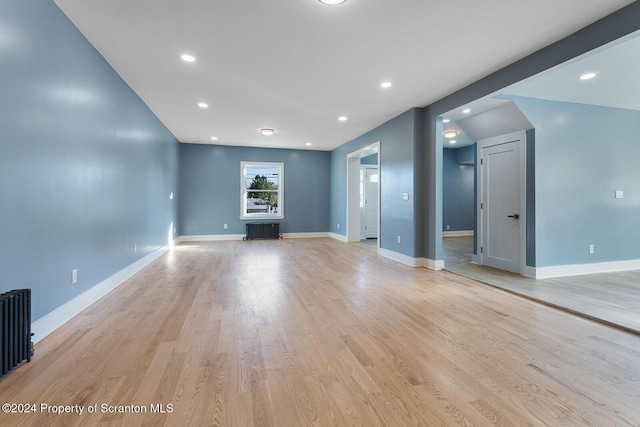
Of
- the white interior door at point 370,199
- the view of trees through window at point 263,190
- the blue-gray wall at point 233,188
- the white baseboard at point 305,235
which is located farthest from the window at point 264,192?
the white interior door at point 370,199

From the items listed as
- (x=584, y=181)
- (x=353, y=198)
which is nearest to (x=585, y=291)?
(x=584, y=181)

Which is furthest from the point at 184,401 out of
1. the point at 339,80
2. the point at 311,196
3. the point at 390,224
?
the point at 311,196

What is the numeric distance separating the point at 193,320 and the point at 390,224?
404 centimetres

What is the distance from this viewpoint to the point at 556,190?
4191 mm

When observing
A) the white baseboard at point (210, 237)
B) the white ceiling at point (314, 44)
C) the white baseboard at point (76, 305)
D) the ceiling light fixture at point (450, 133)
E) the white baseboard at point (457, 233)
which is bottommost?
the white baseboard at point (76, 305)

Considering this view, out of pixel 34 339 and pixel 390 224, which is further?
pixel 390 224

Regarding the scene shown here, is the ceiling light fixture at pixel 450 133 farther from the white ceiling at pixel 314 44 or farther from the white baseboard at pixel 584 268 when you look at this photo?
the white baseboard at pixel 584 268

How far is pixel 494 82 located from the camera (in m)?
3.47

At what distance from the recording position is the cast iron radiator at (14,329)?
5.26 feet

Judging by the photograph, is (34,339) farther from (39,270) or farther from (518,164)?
(518,164)

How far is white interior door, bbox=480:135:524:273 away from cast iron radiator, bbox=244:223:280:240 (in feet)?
17.8

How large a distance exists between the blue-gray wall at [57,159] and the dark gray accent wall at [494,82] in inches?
175

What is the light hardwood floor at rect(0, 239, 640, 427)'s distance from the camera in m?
1.40

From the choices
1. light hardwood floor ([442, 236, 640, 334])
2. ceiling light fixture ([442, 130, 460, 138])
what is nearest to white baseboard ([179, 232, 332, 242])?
ceiling light fixture ([442, 130, 460, 138])
